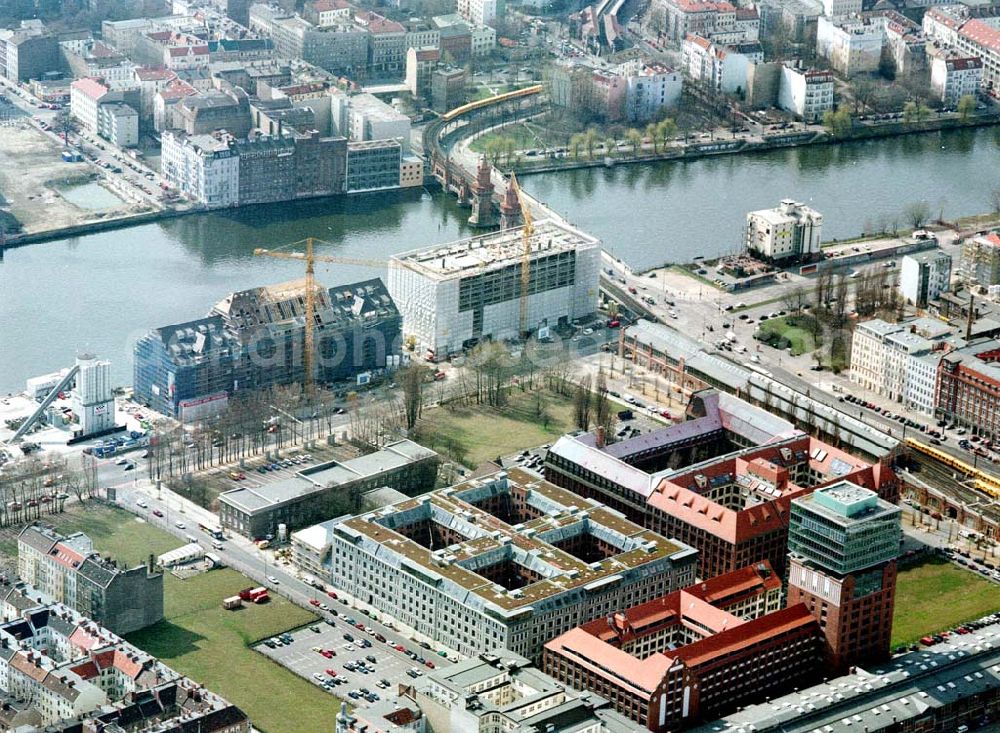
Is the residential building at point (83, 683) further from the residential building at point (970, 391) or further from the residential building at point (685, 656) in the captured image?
A: the residential building at point (970, 391)

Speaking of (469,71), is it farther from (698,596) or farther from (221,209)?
(698,596)

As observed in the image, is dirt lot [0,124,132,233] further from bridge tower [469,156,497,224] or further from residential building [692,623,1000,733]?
residential building [692,623,1000,733]

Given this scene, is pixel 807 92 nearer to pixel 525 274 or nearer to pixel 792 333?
pixel 792 333

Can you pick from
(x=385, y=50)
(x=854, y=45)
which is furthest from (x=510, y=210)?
(x=854, y=45)

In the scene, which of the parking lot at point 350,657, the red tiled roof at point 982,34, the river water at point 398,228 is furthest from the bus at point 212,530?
the red tiled roof at point 982,34

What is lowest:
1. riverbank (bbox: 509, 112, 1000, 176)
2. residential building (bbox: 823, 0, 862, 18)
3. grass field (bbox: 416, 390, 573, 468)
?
grass field (bbox: 416, 390, 573, 468)

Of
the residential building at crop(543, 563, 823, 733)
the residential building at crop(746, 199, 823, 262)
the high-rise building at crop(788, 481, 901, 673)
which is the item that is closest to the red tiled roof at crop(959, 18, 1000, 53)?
the residential building at crop(746, 199, 823, 262)

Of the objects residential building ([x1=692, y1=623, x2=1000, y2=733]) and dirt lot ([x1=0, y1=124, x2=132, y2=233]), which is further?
dirt lot ([x1=0, y1=124, x2=132, y2=233])
